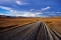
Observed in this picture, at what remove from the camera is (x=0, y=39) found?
11633 millimetres
